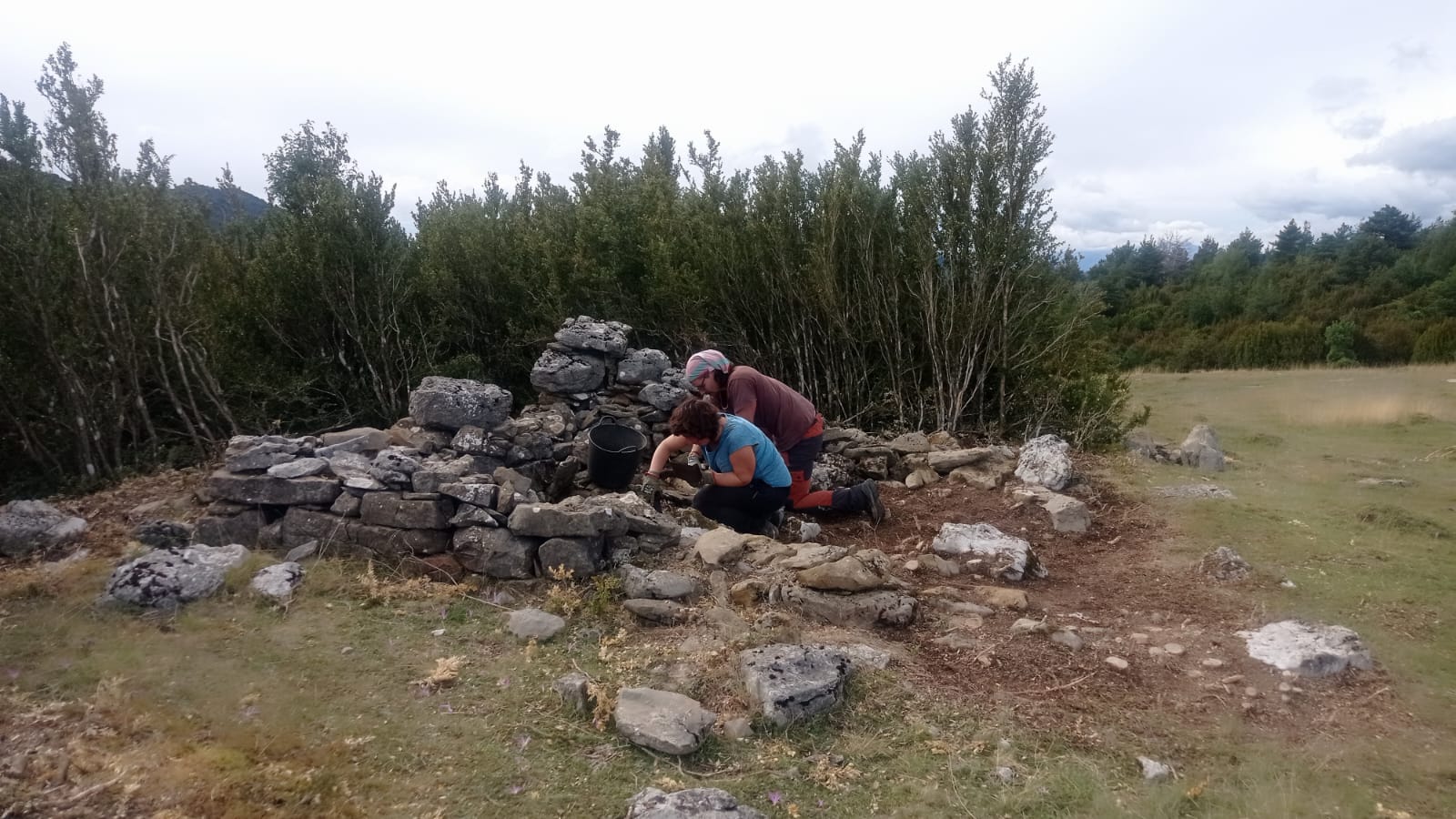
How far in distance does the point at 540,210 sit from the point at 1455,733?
11.6 meters

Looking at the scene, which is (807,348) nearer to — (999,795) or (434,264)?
(434,264)

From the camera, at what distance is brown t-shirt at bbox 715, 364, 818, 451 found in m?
6.25

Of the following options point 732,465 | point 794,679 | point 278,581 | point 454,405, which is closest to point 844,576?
point 794,679

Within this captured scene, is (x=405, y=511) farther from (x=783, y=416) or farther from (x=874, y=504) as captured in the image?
(x=874, y=504)

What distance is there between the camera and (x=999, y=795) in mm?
3139

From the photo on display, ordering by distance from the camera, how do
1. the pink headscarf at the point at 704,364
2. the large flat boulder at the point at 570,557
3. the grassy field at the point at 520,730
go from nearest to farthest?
the grassy field at the point at 520,730 → the large flat boulder at the point at 570,557 → the pink headscarf at the point at 704,364

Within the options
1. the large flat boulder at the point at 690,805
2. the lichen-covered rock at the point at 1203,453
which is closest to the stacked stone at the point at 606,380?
the large flat boulder at the point at 690,805

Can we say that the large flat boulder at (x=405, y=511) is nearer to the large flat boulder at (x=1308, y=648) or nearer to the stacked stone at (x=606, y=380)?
the stacked stone at (x=606, y=380)

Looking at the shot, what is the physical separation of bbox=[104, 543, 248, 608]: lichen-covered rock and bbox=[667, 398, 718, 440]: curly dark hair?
281cm

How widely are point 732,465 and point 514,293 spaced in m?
6.54

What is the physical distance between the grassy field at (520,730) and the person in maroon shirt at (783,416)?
2.12 m

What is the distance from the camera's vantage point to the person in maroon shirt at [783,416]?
628cm

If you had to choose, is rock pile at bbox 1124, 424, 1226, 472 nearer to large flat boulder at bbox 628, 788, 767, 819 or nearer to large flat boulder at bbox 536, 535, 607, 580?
large flat boulder at bbox 536, 535, 607, 580

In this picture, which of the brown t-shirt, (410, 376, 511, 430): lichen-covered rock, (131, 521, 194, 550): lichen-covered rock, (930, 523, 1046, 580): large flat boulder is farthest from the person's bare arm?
(131, 521, 194, 550): lichen-covered rock
